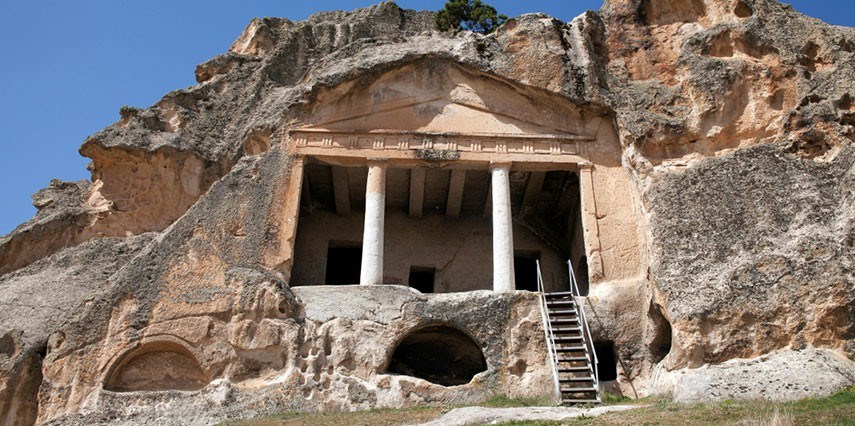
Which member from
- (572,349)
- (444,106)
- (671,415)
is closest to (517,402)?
(572,349)

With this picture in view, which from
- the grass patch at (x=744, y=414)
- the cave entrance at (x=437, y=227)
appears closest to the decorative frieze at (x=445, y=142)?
the cave entrance at (x=437, y=227)

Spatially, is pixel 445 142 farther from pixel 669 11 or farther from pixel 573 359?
pixel 669 11

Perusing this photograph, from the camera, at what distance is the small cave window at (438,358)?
14.6m

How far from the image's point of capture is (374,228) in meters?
15.6

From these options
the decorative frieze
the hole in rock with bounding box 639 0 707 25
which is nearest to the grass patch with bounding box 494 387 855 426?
the decorative frieze

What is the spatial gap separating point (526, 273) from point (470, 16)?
9.40m

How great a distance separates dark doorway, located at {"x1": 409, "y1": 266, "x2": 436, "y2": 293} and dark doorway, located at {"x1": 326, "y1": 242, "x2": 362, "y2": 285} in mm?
1536

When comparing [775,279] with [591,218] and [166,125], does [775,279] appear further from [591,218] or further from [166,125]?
[166,125]

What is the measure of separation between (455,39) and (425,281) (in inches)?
234

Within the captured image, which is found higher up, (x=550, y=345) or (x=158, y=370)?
(x=550, y=345)

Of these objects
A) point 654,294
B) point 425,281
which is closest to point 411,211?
point 425,281

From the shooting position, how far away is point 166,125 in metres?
17.7

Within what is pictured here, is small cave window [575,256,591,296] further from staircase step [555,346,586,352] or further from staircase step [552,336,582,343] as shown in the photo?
staircase step [555,346,586,352]

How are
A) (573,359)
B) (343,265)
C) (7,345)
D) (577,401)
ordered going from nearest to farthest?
(577,401) → (573,359) → (7,345) → (343,265)
